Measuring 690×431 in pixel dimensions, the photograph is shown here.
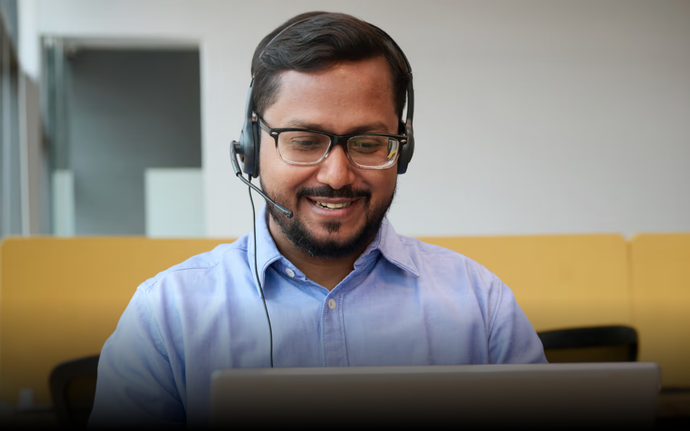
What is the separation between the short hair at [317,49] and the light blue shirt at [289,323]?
221 mm

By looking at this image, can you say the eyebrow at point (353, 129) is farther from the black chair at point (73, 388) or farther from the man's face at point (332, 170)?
the black chair at point (73, 388)

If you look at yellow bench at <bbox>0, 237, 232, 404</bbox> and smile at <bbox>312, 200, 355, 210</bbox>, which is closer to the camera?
smile at <bbox>312, 200, 355, 210</bbox>

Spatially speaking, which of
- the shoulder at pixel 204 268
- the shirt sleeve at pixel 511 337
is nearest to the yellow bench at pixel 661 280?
the shirt sleeve at pixel 511 337

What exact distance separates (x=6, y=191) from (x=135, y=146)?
0.30 metres

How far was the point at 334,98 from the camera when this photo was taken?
2.64 feet

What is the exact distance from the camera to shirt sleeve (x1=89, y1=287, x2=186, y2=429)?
2.39 ft

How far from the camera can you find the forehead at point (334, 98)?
800 millimetres

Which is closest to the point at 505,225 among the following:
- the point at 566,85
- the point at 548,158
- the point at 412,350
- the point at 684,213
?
the point at 548,158

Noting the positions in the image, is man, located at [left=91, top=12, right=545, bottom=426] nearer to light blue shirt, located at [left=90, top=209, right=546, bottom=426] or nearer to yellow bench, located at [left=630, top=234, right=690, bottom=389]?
light blue shirt, located at [left=90, top=209, right=546, bottom=426]

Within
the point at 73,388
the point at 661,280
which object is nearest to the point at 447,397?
the point at 73,388

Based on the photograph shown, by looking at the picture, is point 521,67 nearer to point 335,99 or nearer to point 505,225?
point 505,225

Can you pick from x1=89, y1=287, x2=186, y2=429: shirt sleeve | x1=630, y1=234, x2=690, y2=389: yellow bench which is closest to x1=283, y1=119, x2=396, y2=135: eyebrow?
x1=89, y1=287, x2=186, y2=429: shirt sleeve

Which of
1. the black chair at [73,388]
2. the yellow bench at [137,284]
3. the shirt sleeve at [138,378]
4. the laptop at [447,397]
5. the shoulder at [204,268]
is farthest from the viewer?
the yellow bench at [137,284]

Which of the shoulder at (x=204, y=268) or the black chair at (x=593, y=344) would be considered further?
the black chair at (x=593, y=344)
